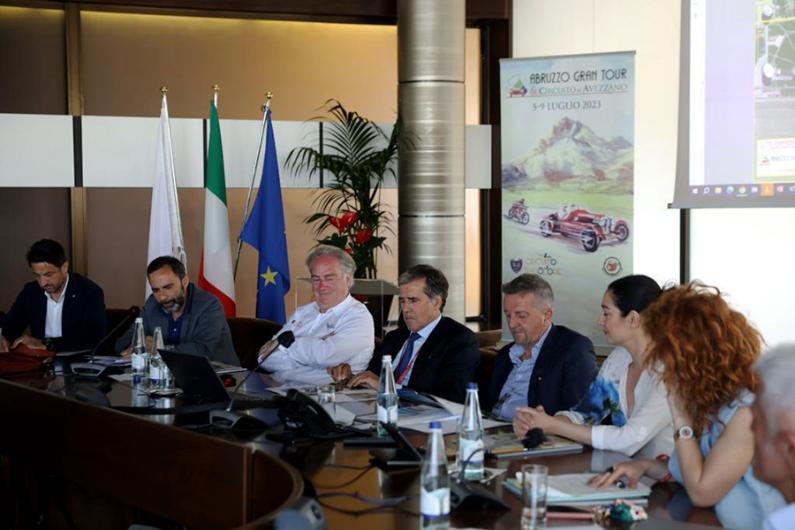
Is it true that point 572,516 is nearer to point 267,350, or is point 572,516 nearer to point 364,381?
point 364,381

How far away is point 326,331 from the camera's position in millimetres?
4469

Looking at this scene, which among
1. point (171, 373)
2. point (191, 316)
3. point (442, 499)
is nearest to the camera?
point (442, 499)

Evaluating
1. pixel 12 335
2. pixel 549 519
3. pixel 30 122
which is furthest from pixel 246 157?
pixel 549 519

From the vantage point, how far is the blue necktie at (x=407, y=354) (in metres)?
4.02

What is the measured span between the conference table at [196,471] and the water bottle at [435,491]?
74 mm

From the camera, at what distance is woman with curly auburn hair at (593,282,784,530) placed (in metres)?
2.13

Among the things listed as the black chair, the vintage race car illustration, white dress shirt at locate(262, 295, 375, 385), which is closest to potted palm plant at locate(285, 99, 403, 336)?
the vintage race car illustration

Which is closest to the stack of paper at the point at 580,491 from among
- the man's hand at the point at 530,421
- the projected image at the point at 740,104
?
the man's hand at the point at 530,421

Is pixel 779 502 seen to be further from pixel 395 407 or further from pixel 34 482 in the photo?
pixel 34 482

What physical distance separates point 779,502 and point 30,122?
583 cm

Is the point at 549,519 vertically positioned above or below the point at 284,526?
below

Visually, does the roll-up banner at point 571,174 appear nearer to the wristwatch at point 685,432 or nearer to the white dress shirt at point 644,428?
the white dress shirt at point 644,428

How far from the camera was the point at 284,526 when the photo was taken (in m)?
1.51

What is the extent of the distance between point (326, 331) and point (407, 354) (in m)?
0.55
